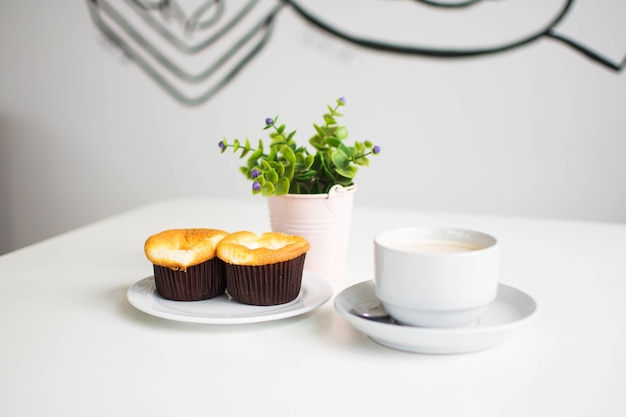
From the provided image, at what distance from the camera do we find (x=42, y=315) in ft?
2.82

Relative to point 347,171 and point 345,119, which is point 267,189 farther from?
point 345,119

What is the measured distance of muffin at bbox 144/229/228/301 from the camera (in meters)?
0.83

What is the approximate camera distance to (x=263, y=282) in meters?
0.83

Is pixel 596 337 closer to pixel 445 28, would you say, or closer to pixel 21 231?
pixel 445 28

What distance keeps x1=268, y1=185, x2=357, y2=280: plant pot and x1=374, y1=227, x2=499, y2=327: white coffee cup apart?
24 cm

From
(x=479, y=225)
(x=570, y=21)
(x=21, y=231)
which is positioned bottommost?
(x=21, y=231)

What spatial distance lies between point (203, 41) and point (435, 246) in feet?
7.31

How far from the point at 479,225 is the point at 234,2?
5.50 ft

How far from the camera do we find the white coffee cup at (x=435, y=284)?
699mm

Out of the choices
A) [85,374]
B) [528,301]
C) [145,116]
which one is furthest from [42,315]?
[145,116]

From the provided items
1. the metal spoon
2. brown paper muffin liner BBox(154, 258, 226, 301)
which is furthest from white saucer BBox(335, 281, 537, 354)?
brown paper muffin liner BBox(154, 258, 226, 301)

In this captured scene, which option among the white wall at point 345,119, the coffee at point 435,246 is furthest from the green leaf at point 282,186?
the white wall at point 345,119

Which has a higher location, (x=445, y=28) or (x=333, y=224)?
(x=445, y=28)

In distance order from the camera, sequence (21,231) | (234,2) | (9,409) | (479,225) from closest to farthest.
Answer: (9,409)
(479,225)
(234,2)
(21,231)
